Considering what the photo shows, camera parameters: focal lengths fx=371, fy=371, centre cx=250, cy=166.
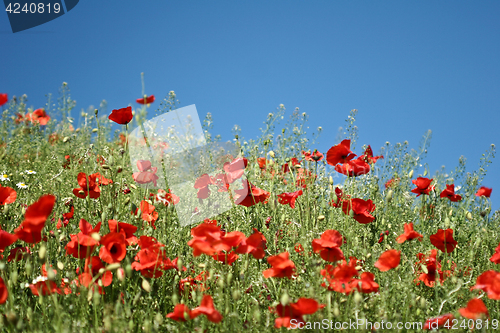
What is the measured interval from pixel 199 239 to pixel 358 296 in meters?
0.63

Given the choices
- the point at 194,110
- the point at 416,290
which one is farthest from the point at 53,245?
the point at 416,290

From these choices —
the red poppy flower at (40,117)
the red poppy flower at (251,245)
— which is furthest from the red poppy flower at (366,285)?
the red poppy flower at (40,117)

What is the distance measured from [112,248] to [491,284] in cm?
159

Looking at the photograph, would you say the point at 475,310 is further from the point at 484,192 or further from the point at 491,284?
the point at 484,192

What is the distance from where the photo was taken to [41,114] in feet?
20.7

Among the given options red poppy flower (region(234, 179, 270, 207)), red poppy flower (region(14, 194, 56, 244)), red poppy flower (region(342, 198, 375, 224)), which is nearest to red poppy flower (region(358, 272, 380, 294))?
red poppy flower (region(342, 198, 375, 224))

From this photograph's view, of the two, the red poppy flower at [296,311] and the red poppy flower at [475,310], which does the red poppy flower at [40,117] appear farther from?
the red poppy flower at [475,310]

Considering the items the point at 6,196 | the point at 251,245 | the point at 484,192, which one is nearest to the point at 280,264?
the point at 251,245

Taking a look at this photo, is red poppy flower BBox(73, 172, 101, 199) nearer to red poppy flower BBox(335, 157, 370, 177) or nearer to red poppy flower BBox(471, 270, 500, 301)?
red poppy flower BBox(335, 157, 370, 177)

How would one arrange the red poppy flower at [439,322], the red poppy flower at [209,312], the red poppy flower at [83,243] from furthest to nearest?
the red poppy flower at [83,243] < the red poppy flower at [439,322] < the red poppy flower at [209,312]

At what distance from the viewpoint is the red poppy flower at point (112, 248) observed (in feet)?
5.08

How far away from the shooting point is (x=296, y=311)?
132 cm

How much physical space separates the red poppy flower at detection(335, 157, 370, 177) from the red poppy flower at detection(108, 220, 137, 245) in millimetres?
1334

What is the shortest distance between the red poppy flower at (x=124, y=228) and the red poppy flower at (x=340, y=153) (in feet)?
4.29
